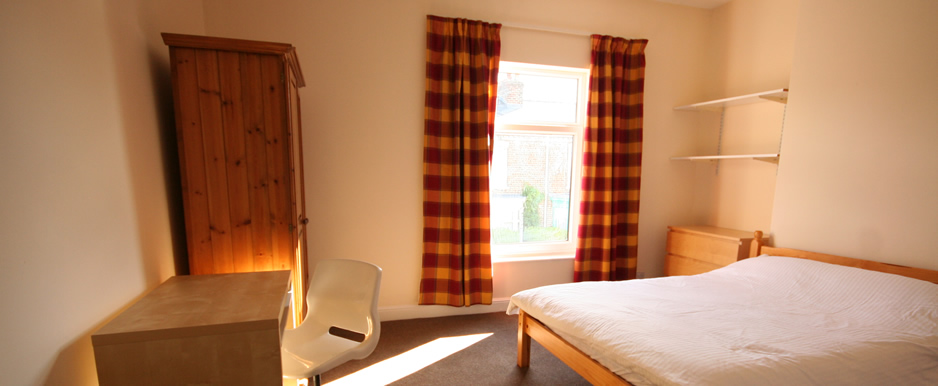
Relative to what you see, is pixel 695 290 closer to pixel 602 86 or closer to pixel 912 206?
pixel 912 206

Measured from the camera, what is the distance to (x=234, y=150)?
152 cm

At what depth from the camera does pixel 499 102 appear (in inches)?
115

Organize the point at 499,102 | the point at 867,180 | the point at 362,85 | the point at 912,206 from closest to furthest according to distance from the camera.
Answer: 1. the point at 912,206
2. the point at 867,180
3. the point at 362,85
4. the point at 499,102

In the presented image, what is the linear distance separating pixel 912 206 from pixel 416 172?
2991 mm

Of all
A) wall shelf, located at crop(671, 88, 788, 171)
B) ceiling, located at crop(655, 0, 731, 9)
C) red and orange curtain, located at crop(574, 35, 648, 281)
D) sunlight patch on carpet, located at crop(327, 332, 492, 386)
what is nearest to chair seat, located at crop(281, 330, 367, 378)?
sunlight patch on carpet, located at crop(327, 332, 492, 386)

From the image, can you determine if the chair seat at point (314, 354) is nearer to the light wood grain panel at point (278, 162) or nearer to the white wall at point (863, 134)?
the light wood grain panel at point (278, 162)

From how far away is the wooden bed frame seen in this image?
5.08 feet

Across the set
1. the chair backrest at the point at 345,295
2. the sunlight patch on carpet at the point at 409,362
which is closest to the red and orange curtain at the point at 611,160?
the sunlight patch on carpet at the point at 409,362

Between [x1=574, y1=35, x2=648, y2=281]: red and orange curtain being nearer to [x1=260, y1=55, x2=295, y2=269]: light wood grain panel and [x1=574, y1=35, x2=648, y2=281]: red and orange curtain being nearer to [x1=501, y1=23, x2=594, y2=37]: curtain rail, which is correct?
[x1=501, y1=23, x2=594, y2=37]: curtain rail

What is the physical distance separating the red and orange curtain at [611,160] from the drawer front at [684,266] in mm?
334

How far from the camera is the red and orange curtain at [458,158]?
262 cm

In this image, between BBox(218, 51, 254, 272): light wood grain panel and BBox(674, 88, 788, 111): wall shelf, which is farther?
BBox(674, 88, 788, 111): wall shelf

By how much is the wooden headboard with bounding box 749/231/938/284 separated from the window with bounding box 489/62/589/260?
53.4 inches

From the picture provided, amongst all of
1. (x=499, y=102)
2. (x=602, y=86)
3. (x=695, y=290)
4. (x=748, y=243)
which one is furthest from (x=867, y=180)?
(x=499, y=102)
